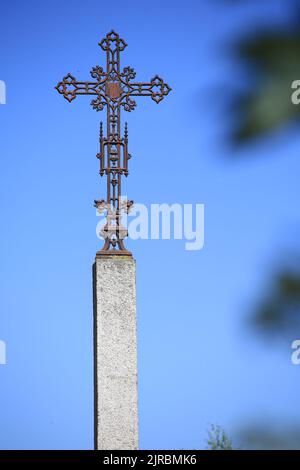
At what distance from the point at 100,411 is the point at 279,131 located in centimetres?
585

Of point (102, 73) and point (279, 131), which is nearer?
point (279, 131)

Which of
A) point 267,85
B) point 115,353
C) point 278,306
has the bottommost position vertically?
point 278,306

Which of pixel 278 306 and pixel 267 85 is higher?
pixel 267 85

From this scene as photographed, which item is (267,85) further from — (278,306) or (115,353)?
(115,353)

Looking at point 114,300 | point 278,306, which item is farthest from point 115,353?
point 278,306

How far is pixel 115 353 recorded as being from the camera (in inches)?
262

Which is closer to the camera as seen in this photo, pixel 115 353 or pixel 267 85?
pixel 267 85

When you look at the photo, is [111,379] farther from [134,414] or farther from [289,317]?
[289,317]

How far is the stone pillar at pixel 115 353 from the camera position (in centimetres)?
646

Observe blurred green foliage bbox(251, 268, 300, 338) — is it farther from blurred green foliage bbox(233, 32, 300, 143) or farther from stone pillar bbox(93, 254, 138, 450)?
stone pillar bbox(93, 254, 138, 450)

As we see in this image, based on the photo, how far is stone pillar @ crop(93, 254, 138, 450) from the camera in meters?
6.46

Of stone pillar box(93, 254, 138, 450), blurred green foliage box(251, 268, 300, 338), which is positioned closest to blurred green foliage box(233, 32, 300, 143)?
blurred green foliage box(251, 268, 300, 338)
